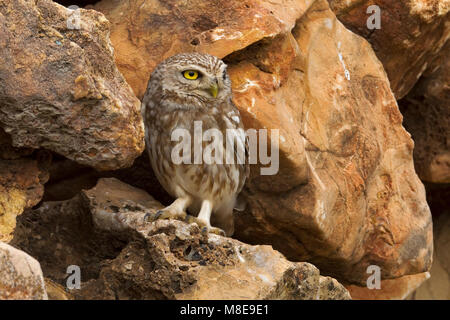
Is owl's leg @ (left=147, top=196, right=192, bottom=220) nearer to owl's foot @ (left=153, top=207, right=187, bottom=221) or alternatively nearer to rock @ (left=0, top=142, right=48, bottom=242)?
owl's foot @ (left=153, top=207, right=187, bottom=221)

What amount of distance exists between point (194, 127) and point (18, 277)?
5.79 feet

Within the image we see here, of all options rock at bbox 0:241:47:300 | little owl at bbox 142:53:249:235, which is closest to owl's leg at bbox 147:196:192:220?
little owl at bbox 142:53:249:235

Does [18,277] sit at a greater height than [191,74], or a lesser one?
lesser

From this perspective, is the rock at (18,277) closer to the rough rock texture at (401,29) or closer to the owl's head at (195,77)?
the owl's head at (195,77)

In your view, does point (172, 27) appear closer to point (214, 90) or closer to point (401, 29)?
point (214, 90)

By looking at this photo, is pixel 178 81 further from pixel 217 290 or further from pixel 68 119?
pixel 217 290

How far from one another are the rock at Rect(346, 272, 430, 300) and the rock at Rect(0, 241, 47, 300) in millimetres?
3599

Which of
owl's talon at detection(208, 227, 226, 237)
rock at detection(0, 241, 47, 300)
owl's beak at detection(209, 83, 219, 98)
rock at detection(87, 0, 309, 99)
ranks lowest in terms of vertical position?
owl's talon at detection(208, 227, 226, 237)

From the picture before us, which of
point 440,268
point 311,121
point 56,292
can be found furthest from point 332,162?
point 440,268

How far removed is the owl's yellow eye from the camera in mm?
4164

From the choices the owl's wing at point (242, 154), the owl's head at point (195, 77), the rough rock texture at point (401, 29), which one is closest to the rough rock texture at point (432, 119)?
the rough rock texture at point (401, 29)

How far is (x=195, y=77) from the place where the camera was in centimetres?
419

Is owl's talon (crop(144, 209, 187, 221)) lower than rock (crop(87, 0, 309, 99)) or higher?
lower

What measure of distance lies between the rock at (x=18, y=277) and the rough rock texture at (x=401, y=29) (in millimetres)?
3608
